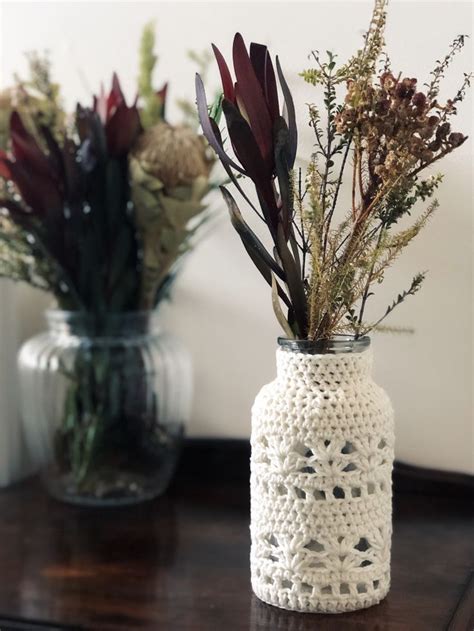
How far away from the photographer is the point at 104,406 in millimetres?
1003

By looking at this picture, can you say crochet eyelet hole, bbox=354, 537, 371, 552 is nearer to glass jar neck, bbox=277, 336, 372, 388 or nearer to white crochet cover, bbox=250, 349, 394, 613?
white crochet cover, bbox=250, 349, 394, 613

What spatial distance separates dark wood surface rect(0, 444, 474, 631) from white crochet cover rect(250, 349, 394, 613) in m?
0.03

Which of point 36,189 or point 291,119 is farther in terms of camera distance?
point 36,189

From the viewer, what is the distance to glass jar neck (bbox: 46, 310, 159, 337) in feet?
3.31

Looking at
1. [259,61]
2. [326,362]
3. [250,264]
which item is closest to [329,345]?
[326,362]

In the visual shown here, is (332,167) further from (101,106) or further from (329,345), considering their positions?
(101,106)

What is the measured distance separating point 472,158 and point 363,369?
0.21 m

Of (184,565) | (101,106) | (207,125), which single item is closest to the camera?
(207,125)

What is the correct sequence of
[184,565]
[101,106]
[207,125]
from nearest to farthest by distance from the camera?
[207,125] → [184,565] → [101,106]

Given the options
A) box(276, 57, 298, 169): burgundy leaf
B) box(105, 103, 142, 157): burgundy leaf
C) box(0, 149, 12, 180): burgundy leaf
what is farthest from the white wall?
box(0, 149, 12, 180): burgundy leaf

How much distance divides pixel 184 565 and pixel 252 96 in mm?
442

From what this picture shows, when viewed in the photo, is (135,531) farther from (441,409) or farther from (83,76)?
(83,76)

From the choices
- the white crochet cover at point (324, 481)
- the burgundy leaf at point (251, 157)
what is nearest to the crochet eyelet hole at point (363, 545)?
the white crochet cover at point (324, 481)

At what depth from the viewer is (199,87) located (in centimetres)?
70
